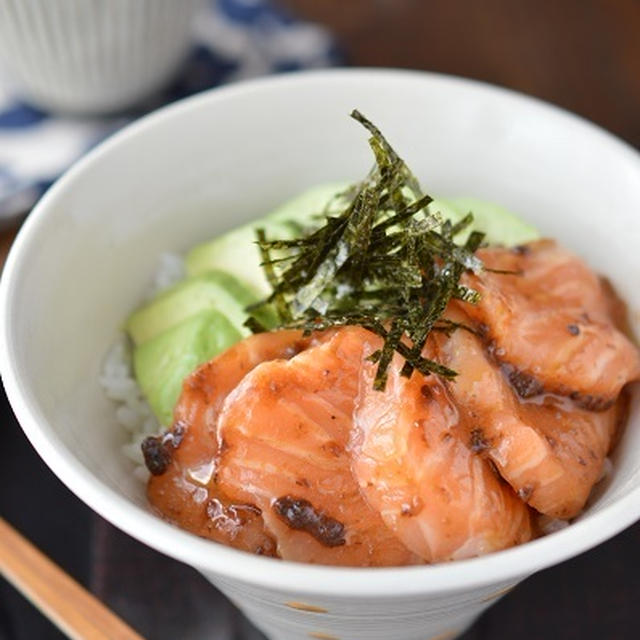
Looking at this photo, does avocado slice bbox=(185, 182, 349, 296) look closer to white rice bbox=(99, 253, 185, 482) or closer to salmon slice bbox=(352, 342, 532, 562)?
white rice bbox=(99, 253, 185, 482)

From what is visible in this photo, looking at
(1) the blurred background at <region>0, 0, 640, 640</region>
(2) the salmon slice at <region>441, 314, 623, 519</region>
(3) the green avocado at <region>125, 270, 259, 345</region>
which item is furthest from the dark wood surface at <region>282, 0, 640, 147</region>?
(2) the salmon slice at <region>441, 314, 623, 519</region>

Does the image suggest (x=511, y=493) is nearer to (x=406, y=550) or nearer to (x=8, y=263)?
(x=406, y=550)

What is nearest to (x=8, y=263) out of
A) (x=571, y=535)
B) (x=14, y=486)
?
(x=14, y=486)

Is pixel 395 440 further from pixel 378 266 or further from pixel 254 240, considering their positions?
pixel 254 240

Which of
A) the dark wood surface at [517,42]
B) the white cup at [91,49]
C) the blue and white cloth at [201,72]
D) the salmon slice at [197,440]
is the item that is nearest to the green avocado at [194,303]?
the salmon slice at [197,440]

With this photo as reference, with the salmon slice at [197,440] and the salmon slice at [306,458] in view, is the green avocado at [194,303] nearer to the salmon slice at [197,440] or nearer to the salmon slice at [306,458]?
the salmon slice at [197,440]

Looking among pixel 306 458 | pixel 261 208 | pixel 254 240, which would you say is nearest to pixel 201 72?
pixel 261 208
